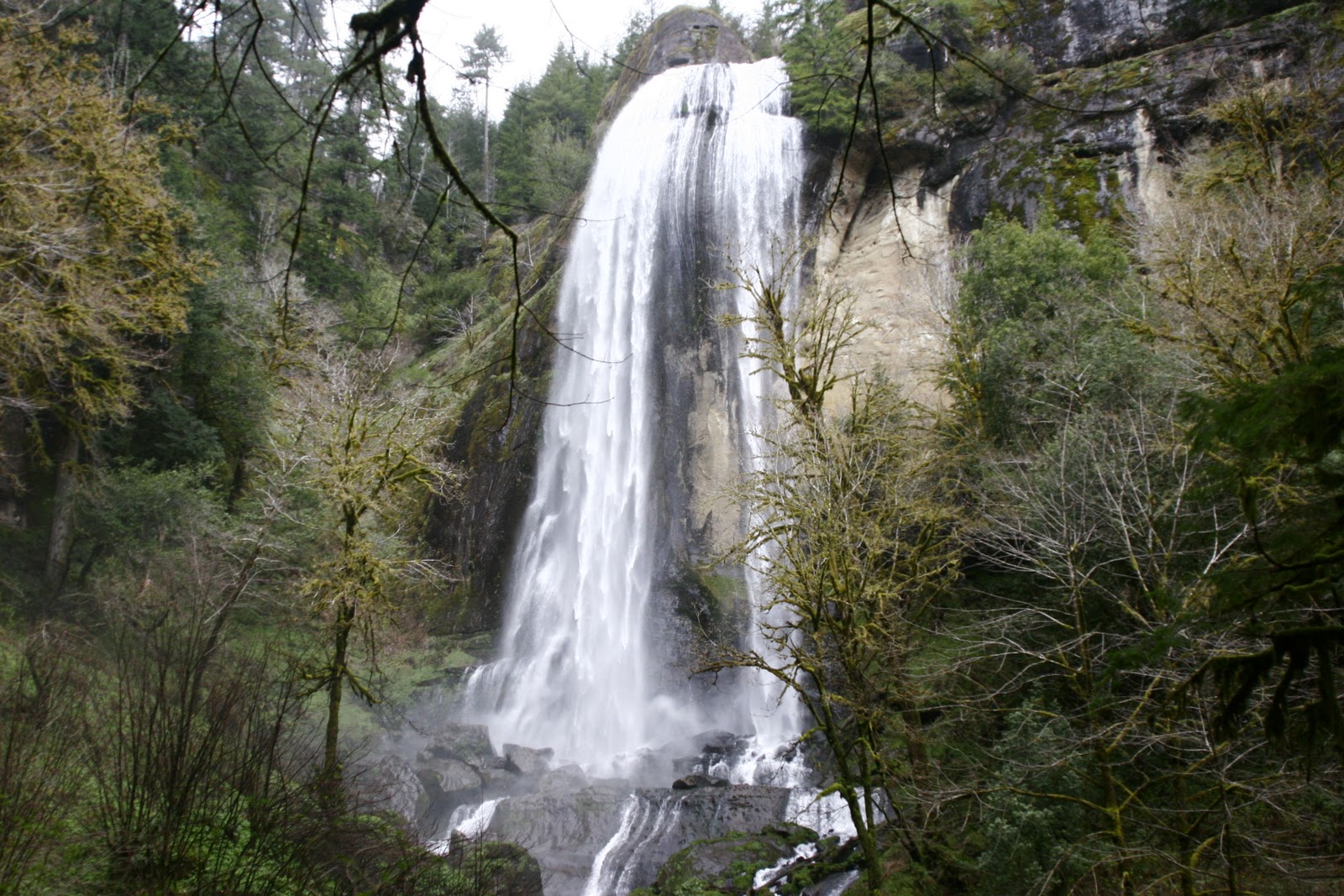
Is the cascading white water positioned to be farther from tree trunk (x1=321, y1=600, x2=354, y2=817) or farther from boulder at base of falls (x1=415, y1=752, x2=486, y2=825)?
A: tree trunk (x1=321, y1=600, x2=354, y2=817)

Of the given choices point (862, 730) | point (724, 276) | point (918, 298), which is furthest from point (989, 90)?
point (862, 730)

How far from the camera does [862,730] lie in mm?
7488

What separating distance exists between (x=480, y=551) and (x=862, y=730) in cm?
1521

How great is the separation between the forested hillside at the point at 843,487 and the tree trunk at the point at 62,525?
0.22ft

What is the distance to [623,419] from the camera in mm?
20500

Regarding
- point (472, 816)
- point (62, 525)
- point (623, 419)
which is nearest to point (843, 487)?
point (472, 816)

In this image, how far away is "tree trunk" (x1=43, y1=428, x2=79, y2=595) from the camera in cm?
1384

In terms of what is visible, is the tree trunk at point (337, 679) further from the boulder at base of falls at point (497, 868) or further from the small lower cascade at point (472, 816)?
the small lower cascade at point (472, 816)

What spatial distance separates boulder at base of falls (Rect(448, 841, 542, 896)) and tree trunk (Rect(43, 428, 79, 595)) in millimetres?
10142

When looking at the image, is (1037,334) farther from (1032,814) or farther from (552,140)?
(552,140)

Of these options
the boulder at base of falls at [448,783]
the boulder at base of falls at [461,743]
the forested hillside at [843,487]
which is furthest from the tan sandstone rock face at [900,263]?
the boulder at base of falls at [461,743]

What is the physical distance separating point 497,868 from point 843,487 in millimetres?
5140

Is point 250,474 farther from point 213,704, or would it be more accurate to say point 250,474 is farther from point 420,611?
point 213,704

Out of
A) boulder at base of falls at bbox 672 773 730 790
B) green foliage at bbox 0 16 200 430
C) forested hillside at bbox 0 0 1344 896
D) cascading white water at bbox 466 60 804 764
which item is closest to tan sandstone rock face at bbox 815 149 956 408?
forested hillside at bbox 0 0 1344 896
